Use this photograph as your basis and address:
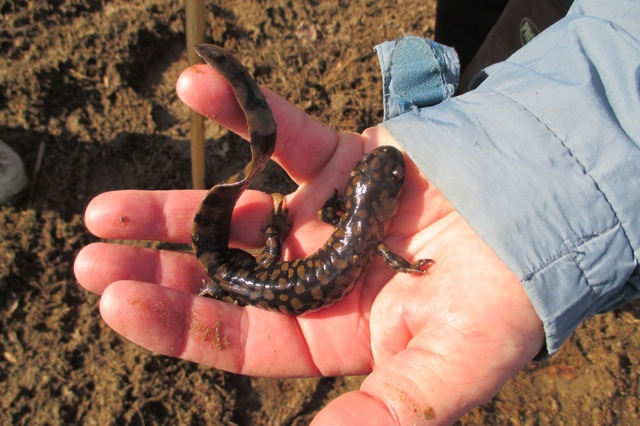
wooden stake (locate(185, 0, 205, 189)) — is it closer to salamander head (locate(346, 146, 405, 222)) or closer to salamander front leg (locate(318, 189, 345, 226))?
salamander front leg (locate(318, 189, 345, 226))

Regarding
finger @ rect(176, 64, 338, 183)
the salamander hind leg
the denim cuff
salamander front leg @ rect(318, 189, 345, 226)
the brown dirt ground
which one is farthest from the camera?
the brown dirt ground

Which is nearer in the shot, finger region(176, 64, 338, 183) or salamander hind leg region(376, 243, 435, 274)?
salamander hind leg region(376, 243, 435, 274)

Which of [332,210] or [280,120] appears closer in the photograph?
[280,120]

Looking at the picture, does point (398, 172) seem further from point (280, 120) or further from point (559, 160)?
point (559, 160)

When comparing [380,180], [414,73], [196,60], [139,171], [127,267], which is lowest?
[139,171]

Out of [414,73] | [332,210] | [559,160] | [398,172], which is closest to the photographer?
[559,160]

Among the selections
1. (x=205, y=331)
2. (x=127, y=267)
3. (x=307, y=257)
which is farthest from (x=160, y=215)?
(x=307, y=257)

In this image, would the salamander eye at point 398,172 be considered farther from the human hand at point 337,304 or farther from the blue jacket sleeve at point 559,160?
the blue jacket sleeve at point 559,160

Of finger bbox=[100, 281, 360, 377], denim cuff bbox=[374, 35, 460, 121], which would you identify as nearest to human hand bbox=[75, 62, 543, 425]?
finger bbox=[100, 281, 360, 377]
